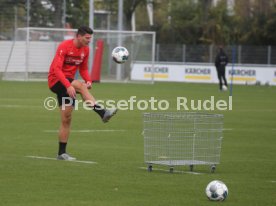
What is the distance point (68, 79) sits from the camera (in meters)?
14.9

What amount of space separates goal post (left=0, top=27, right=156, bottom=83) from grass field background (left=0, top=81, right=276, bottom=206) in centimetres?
2185

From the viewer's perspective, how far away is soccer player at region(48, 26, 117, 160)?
48.3 ft

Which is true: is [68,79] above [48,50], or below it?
below

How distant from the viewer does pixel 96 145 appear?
1738 cm

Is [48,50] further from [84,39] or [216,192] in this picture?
[216,192]

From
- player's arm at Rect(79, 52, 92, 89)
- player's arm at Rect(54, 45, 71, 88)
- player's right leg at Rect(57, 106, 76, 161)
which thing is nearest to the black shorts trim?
player's right leg at Rect(57, 106, 76, 161)

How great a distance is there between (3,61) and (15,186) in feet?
123

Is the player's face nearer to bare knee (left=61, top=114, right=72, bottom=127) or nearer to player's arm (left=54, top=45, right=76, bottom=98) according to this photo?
player's arm (left=54, top=45, right=76, bottom=98)

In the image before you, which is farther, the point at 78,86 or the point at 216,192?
the point at 78,86

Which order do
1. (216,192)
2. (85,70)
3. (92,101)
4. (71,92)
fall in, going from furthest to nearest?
(85,70) → (92,101) → (71,92) → (216,192)

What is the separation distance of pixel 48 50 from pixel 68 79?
33192mm

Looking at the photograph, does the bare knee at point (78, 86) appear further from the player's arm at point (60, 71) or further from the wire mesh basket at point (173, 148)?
the wire mesh basket at point (173, 148)

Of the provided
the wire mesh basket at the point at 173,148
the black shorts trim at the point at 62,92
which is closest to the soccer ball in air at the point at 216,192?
the wire mesh basket at the point at 173,148

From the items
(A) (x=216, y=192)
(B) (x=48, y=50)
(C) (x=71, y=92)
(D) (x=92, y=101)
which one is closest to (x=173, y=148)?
(D) (x=92, y=101)
